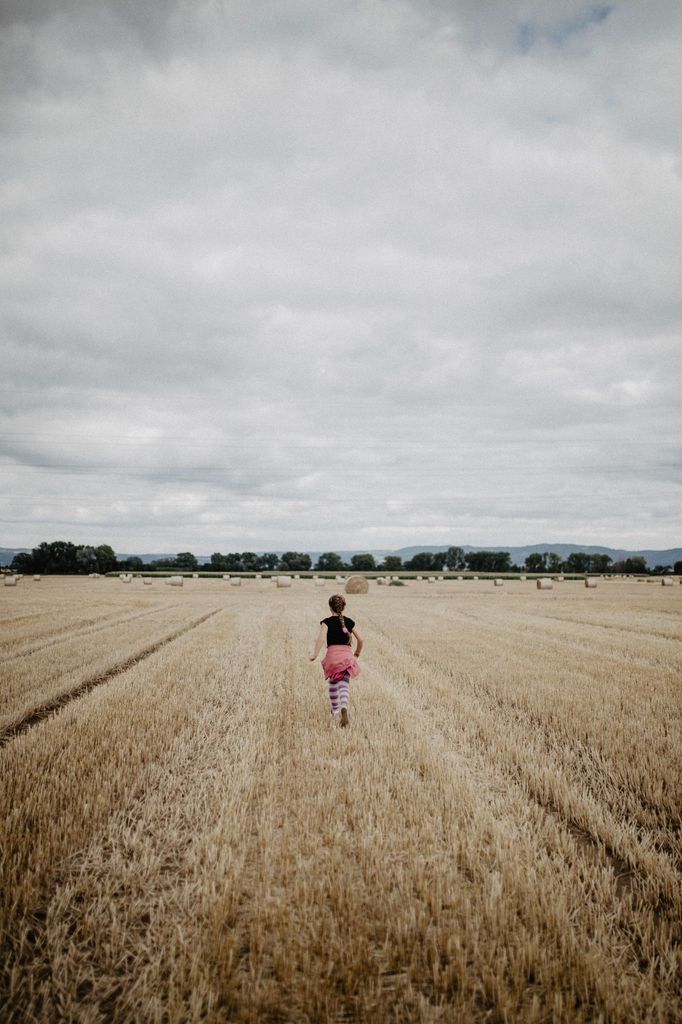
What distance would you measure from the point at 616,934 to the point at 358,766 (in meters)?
3.43

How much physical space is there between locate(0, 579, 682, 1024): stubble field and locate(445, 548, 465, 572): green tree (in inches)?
5591

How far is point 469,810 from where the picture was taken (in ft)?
17.9

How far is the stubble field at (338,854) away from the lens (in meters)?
3.21

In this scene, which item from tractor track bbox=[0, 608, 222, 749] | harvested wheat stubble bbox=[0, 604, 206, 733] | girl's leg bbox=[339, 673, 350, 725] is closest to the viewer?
tractor track bbox=[0, 608, 222, 749]

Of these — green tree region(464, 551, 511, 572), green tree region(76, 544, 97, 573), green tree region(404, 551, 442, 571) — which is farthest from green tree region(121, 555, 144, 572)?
green tree region(464, 551, 511, 572)

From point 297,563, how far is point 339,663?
431 feet

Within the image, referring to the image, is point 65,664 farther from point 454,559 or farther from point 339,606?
point 454,559

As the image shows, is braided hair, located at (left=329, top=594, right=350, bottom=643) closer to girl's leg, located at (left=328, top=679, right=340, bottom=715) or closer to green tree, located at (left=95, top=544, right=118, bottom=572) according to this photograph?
girl's leg, located at (left=328, top=679, right=340, bottom=715)

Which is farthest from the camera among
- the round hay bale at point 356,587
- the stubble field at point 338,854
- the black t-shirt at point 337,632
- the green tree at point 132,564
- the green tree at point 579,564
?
the green tree at point 579,564

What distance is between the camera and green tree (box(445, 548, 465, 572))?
150062 mm

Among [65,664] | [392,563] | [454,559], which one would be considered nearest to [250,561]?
[392,563]

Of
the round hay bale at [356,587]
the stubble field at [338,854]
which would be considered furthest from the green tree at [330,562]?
the stubble field at [338,854]

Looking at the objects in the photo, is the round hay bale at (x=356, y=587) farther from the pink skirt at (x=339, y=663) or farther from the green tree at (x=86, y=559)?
the green tree at (x=86, y=559)

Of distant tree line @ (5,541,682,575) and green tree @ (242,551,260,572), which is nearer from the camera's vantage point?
distant tree line @ (5,541,682,575)
